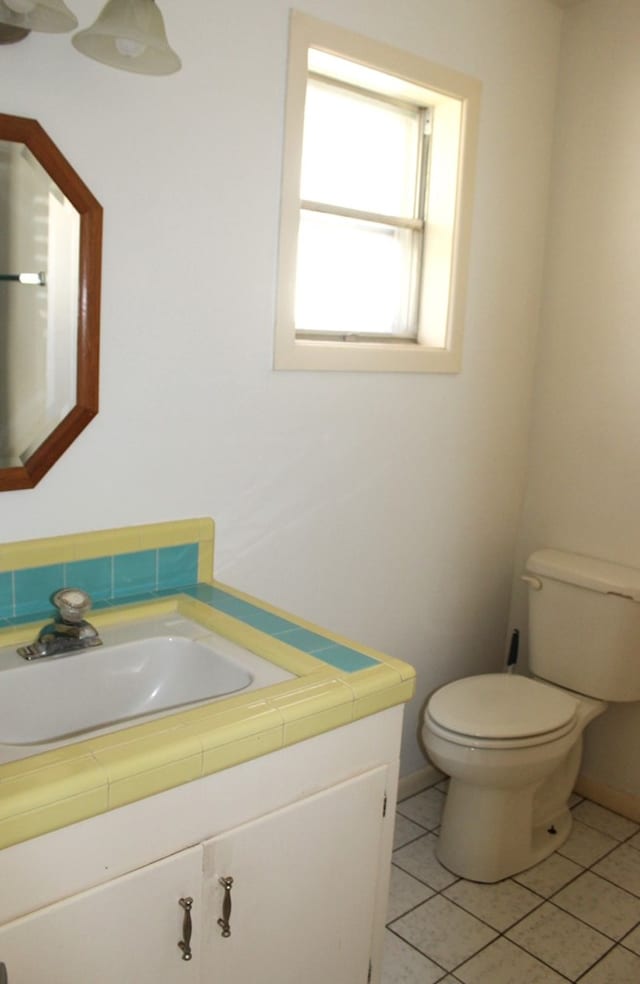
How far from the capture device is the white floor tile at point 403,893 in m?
2.16

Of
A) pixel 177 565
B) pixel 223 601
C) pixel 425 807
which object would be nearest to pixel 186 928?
pixel 223 601

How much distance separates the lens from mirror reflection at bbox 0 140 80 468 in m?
1.53

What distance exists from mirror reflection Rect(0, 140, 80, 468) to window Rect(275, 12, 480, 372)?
543mm

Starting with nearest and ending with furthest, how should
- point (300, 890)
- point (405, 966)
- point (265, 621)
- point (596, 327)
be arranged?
point (300, 890)
point (265, 621)
point (405, 966)
point (596, 327)

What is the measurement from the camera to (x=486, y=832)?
2273 mm

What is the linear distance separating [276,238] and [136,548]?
0.79 metres

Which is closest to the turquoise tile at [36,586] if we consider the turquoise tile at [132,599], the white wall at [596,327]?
the turquoise tile at [132,599]

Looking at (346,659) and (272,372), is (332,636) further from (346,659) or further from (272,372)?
(272,372)

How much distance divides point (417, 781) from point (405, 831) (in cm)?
23

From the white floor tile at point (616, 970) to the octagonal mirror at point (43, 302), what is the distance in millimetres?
1689

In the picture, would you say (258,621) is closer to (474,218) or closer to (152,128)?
(152,128)

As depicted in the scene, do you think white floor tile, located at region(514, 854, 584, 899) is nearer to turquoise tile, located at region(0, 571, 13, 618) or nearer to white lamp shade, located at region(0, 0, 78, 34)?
turquoise tile, located at region(0, 571, 13, 618)

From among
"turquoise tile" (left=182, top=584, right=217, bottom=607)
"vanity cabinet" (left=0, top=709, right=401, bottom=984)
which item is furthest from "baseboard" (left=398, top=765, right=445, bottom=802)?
"turquoise tile" (left=182, top=584, right=217, bottom=607)

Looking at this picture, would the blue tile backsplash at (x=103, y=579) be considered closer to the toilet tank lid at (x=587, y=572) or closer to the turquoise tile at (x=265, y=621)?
the turquoise tile at (x=265, y=621)
